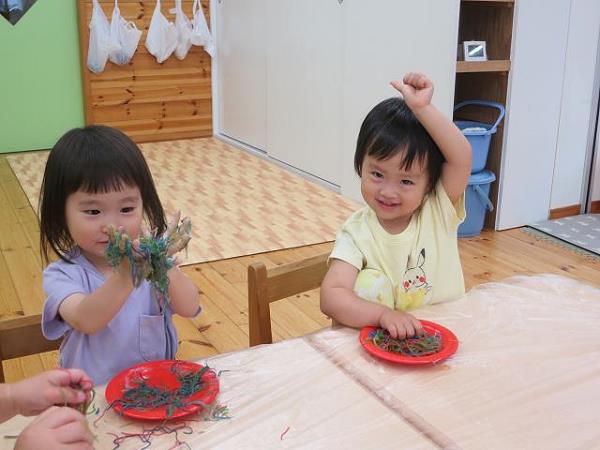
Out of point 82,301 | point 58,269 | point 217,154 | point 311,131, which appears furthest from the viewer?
point 217,154

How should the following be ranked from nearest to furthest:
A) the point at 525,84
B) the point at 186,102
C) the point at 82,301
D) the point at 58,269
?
the point at 82,301 → the point at 58,269 → the point at 525,84 → the point at 186,102

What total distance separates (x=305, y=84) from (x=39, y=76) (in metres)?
1.94

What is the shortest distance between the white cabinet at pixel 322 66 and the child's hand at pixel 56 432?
2.63 metres

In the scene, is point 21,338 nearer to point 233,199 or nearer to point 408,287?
point 408,287

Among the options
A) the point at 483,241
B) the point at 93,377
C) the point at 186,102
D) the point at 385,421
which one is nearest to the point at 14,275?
the point at 93,377

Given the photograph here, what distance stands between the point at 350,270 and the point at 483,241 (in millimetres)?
2112

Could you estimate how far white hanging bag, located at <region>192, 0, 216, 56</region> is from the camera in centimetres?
520

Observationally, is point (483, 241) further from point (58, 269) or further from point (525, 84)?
point (58, 269)

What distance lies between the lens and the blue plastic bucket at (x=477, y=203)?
3236mm

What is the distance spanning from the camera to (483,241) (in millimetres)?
3258

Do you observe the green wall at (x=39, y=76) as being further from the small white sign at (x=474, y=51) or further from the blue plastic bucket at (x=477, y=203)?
the blue plastic bucket at (x=477, y=203)

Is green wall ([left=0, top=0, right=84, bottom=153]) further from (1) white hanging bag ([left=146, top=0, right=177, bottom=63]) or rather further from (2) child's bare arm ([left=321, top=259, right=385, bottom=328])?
(2) child's bare arm ([left=321, top=259, right=385, bottom=328])

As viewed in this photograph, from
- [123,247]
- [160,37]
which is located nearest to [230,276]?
[123,247]

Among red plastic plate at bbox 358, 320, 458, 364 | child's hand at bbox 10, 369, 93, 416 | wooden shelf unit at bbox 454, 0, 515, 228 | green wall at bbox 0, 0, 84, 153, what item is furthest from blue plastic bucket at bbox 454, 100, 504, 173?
green wall at bbox 0, 0, 84, 153
